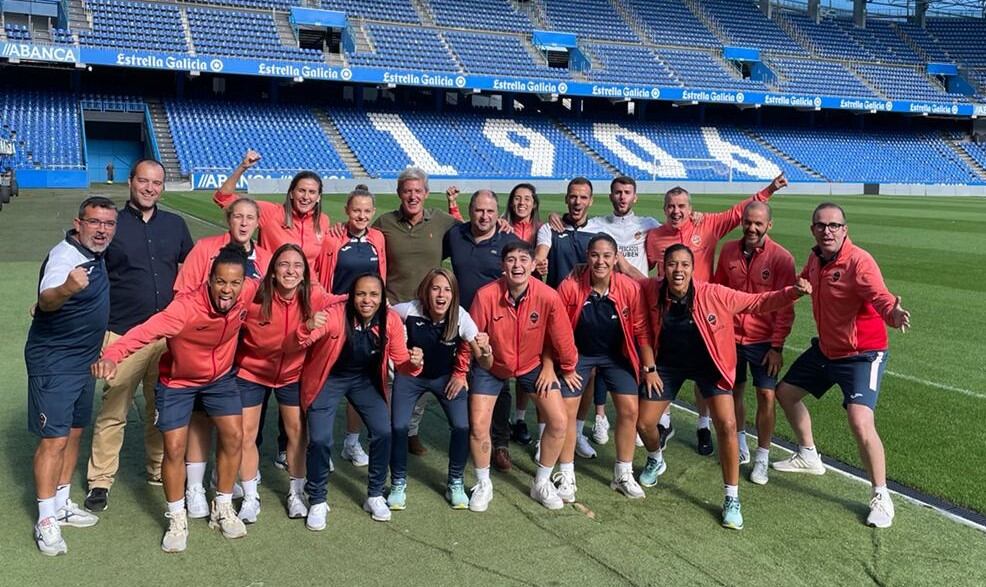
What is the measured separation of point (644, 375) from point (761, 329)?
1.11 m

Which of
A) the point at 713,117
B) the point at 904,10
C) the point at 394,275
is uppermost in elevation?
the point at 904,10

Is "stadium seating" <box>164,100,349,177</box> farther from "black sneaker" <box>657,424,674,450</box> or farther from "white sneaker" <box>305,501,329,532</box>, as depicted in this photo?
"white sneaker" <box>305,501,329,532</box>

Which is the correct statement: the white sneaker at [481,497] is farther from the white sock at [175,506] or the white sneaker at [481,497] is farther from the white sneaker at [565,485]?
the white sock at [175,506]

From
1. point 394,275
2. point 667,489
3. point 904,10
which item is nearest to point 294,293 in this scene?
point 394,275

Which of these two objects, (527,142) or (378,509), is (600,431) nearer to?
(378,509)

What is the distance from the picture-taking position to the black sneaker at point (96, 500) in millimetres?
5328

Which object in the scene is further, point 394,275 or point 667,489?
point 394,275

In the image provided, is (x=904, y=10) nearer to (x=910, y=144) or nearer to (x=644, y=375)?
(x=910, y=144)

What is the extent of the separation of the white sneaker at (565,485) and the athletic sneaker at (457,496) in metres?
0.63

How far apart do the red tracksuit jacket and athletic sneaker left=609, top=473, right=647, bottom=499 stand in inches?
52.4

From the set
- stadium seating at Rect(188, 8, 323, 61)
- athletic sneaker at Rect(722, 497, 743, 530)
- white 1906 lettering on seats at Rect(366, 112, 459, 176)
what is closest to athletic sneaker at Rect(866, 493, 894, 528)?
athletic sneaker at Rect(722, 497, 743, 530)

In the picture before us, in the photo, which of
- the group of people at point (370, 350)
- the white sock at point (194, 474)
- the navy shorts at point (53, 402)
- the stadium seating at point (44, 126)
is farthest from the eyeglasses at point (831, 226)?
the stadium seating at point (44, 126)

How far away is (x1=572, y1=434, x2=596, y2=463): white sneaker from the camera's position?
6555 millimetres

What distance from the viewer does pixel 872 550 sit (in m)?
4.92
